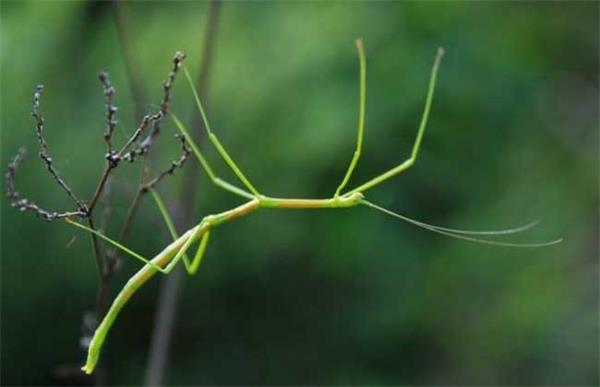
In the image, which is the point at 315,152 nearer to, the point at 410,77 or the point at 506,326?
the point at 410,77

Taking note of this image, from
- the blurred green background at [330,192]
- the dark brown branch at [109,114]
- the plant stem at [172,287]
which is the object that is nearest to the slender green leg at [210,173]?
the dark brown branch at [109,114]

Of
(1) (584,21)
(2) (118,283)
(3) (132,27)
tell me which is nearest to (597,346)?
(1) (584,21)

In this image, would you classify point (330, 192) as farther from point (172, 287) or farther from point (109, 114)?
point (109, 114)

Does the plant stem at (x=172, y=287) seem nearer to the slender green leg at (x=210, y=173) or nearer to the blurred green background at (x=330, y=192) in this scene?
the slender green leg at (x=210, y=173)

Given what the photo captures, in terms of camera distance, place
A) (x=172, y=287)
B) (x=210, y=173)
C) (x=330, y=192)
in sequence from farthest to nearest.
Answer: (x=330, y=192) < (x=172, y=287) < (x=210, y=173)

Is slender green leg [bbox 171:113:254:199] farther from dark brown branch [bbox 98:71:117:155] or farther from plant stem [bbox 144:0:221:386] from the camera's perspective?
plant stem [bbox 144:0:221:386]

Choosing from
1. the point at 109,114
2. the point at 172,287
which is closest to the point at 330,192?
the point at 172,287

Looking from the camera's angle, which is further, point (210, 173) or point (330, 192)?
point (330, 192)

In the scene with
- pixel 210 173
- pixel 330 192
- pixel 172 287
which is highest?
pixel 330 192
